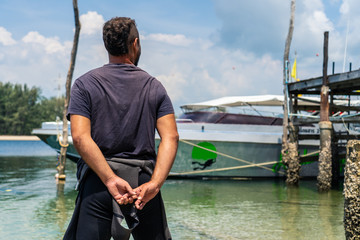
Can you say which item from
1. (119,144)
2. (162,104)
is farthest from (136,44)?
(119,144)

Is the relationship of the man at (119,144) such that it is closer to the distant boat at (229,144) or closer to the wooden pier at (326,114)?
the wooden pier at (326,114)

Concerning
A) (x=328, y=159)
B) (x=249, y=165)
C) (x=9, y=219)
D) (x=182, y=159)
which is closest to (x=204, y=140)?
(x=182, y=159)

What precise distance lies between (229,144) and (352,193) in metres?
9.50

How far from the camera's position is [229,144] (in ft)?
49.4

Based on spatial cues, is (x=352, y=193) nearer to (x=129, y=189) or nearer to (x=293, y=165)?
(x=129, y=189)

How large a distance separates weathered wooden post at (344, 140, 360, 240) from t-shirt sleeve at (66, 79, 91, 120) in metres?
4.08

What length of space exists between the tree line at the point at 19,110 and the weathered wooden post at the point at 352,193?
295 ft

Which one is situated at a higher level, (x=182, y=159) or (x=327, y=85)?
(x=327, y=85)

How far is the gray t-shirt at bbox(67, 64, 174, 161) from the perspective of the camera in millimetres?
2197

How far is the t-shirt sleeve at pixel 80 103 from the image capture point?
219 centimetres

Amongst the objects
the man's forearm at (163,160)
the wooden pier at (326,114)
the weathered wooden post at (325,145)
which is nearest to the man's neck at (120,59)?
the man's forearm at (163,160)

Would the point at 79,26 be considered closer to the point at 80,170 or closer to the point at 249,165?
the point at 249,165

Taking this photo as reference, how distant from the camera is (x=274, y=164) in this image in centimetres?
1565

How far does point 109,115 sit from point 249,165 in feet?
44.7
